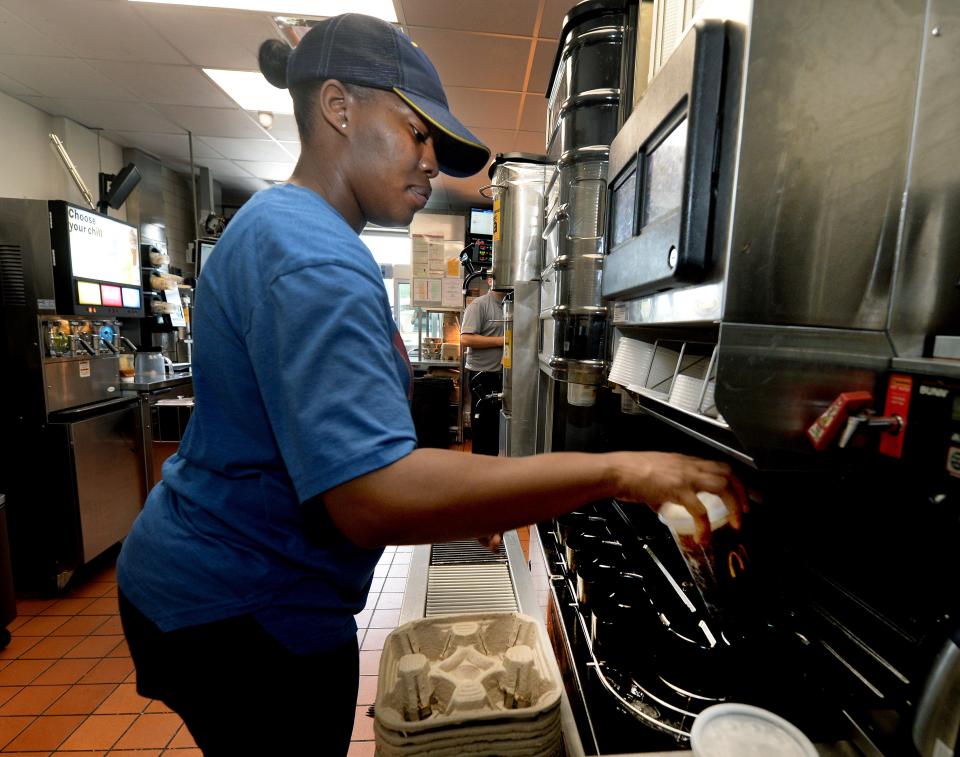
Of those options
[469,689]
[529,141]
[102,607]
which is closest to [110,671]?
[102,607]

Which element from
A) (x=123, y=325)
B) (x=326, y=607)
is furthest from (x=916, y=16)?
(x=123, y=325)

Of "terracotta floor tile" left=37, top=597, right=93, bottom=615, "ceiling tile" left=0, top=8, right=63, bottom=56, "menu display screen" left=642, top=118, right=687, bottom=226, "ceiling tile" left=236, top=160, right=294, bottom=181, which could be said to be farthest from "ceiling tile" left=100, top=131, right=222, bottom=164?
"menu display screen" left=642, top=118, right=687, bottom=226

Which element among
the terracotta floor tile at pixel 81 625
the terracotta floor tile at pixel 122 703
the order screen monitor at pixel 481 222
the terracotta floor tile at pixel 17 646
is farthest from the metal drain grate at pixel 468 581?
the order screen monitor at pixel 481 222

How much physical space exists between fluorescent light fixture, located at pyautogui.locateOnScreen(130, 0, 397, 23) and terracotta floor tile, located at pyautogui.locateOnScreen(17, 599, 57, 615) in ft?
12.3

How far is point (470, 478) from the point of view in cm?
68

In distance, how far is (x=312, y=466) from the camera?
2.06 feet

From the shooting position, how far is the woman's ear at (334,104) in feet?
2.71

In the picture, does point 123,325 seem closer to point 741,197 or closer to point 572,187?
point 572,187

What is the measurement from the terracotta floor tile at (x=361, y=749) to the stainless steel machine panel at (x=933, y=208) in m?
2.21

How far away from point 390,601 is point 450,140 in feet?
8.98

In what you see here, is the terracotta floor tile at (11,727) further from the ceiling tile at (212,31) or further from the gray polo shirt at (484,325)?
the ceiling tile at (212,31)

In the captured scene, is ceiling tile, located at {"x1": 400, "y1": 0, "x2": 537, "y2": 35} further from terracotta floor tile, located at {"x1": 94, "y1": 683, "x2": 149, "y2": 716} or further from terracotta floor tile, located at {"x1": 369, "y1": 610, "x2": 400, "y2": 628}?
terracotta floor tile, located at {"x1": 94, "y1": 683, "x2": 149, "y2": 716}

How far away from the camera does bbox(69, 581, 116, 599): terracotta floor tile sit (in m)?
2.98

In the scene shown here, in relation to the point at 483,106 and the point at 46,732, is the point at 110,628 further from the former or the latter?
the point at 483,106
